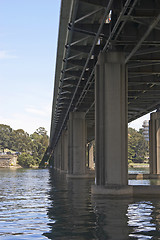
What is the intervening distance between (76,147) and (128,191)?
36.7 metres

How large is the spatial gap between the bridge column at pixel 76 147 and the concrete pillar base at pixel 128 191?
115ft

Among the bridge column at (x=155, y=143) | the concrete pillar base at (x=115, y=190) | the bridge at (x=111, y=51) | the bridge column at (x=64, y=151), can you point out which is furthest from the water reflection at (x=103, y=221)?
the bridge column at (x=64, y=151)

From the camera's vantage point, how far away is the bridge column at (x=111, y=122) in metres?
32.5

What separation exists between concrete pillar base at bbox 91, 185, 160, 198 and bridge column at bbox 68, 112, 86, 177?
115ft

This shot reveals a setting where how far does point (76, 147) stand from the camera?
2687 inches

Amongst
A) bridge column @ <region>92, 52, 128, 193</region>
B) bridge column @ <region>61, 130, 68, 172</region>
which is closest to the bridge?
bridge column @ <region>92, 52, 128, 193</region>

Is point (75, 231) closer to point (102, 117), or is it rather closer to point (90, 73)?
point (102, 117)

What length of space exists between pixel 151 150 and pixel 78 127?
1472 centimetres

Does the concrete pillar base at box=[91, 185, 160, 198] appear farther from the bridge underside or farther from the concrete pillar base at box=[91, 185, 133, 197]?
the bridge underside

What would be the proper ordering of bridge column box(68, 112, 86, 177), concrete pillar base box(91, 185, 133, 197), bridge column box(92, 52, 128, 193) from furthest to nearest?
bridge column box(68, 112, 86, 177)
bridge column box(92, 52, 128, 193)
concrete pillar base box(91, 185, 133, 197)

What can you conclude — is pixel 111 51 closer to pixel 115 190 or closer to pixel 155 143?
pixel 115 190

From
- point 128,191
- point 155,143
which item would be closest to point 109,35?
point 128,191

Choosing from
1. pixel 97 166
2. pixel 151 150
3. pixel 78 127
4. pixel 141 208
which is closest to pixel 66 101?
pixel 78 127

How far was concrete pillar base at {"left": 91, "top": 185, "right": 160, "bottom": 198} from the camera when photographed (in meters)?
31.6
